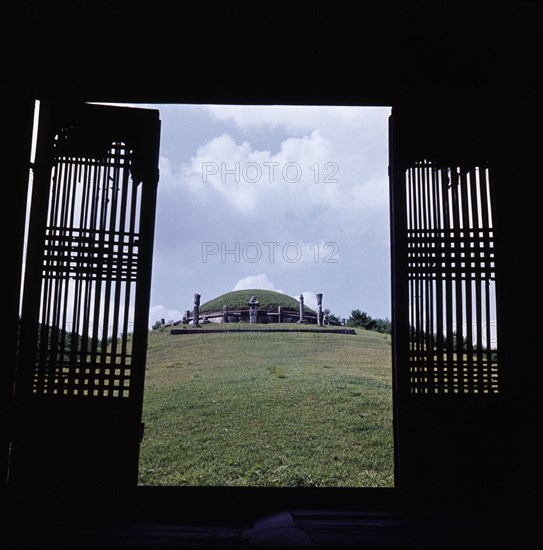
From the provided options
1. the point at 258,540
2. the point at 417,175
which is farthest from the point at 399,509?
the point at 417,175

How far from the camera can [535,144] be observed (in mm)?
3324

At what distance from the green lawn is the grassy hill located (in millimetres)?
7964

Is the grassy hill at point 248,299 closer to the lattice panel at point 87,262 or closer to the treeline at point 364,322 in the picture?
the treeline at point 364,322

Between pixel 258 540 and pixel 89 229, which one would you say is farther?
pixel 89 229

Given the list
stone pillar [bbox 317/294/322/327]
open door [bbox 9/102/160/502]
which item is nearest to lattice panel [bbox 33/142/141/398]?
open door [bbox 9/102/160/502]

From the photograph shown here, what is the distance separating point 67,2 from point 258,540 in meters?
2.75

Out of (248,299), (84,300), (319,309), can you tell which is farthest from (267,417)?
(248,299)

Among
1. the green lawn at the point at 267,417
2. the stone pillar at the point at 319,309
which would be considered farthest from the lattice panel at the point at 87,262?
the stone pillar at the point at 319,309

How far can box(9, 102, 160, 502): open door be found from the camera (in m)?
3.27

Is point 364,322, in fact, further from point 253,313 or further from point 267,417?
point 267,417

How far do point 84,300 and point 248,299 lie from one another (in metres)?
23.6

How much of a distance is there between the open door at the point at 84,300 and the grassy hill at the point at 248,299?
815 inches

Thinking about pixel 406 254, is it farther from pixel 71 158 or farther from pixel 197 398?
pixel 197 398

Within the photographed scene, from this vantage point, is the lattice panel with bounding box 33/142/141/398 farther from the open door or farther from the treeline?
the treeline
